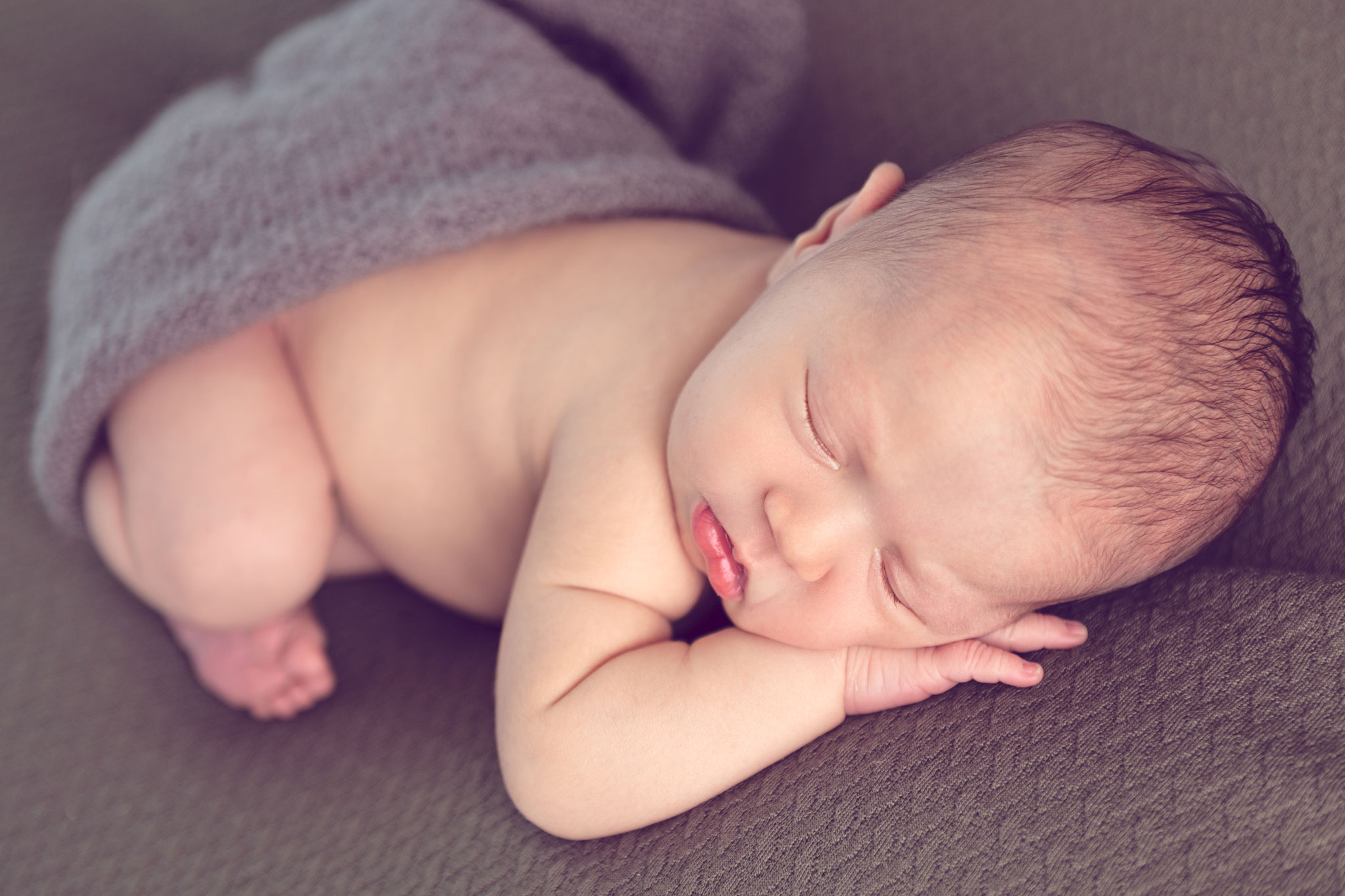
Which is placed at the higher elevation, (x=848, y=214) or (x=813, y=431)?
(x=848, y=214)

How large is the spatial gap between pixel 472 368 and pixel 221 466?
0.89 feet

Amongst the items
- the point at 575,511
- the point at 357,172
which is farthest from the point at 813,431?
the point at 357,172

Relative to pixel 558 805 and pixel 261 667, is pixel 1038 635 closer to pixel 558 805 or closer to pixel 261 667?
pixel 558 805

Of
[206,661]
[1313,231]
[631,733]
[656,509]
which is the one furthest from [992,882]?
[206,661]

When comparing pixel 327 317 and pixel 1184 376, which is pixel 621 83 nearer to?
pixel 327 317

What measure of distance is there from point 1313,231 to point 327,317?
1000 millimetres

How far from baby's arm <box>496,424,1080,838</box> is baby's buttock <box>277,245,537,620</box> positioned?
18 cm

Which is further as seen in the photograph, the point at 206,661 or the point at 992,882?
the point at 206,661

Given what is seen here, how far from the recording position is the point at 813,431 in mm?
738

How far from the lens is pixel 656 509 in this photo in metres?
0.85

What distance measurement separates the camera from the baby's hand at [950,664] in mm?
757

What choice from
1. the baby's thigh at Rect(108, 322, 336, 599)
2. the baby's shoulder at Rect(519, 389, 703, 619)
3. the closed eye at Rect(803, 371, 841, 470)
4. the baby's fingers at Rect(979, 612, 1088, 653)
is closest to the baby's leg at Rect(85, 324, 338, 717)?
the baby's thigh at Rect(108, 322, 336, 599)

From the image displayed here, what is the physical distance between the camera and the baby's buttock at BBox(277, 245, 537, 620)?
3.33 feet

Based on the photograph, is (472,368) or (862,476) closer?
(862,476)
